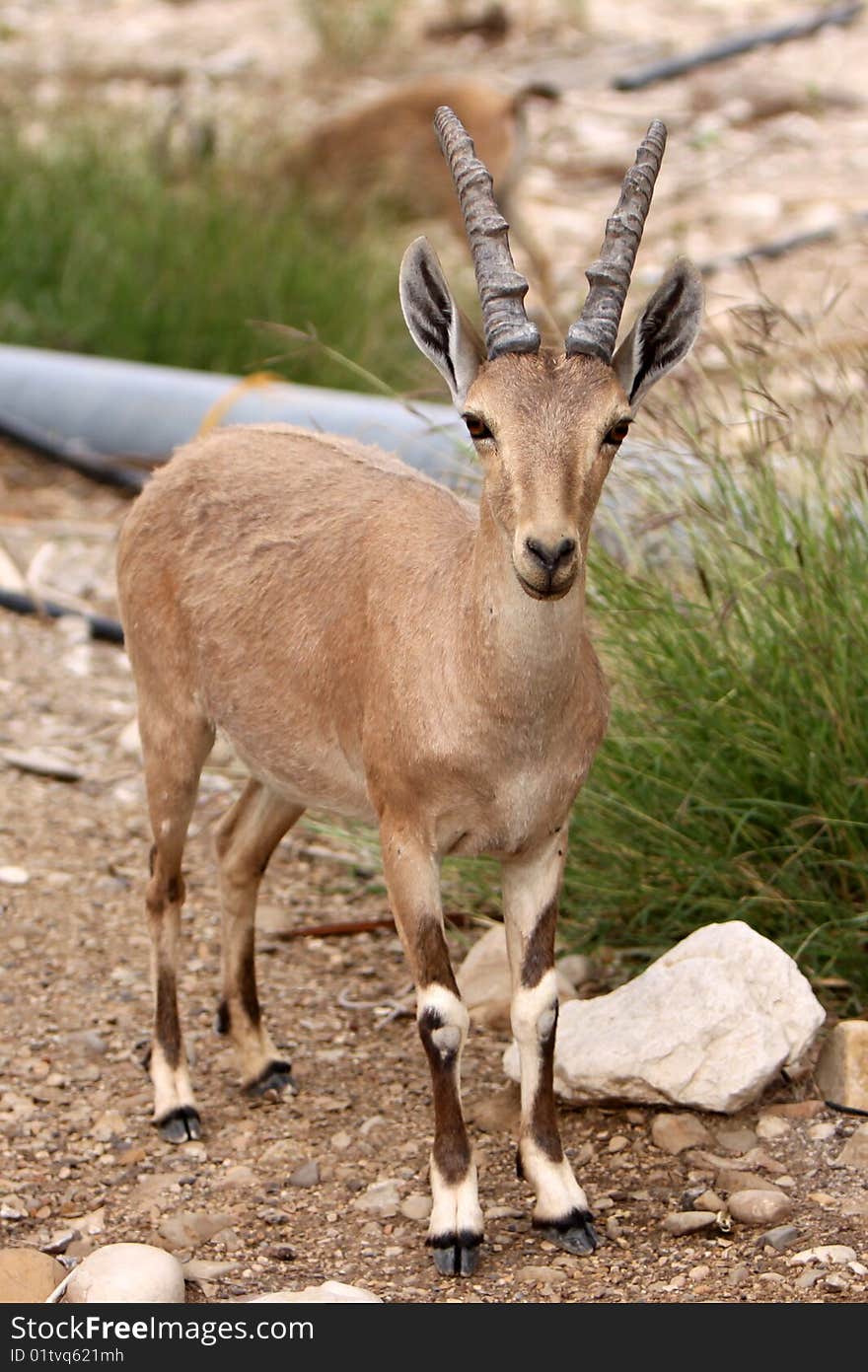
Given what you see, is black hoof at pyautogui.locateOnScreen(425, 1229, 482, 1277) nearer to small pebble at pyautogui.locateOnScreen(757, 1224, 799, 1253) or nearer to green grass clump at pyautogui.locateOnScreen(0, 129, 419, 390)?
small pebble at pyautogui.locateOnScreen(757, 1224, 799, 1253)

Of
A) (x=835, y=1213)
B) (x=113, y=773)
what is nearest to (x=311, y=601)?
(x=835, y=1213)

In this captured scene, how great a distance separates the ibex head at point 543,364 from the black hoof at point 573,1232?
1447 millimetres

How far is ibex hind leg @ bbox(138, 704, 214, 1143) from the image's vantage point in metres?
4.89

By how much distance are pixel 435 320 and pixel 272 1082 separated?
6.97 feet

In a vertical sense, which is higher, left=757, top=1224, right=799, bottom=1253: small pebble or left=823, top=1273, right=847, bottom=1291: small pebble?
left=823, top=1273, right=847, bottom=1291: small pebble

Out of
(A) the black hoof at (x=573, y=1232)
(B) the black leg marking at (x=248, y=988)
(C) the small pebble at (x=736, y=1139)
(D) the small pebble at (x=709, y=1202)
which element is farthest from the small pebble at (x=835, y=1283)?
(B) the black leg marking at (x=248, y=988)

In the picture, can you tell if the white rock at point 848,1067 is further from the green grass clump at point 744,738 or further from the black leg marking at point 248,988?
the black leg marking at point 248,988

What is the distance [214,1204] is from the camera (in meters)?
4.48

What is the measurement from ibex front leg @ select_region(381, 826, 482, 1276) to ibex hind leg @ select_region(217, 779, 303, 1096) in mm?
946

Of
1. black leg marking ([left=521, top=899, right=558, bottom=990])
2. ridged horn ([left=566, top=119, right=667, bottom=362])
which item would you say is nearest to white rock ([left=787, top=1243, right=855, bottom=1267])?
black leg marking ([left=521, top=899, right=558, bottom=990])

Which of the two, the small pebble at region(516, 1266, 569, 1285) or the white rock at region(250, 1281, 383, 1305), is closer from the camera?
the white rock at region(250, 1281, 383, 1305)

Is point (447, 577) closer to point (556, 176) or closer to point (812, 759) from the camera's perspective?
point (812, 759)

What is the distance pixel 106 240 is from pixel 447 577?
22.7 ft

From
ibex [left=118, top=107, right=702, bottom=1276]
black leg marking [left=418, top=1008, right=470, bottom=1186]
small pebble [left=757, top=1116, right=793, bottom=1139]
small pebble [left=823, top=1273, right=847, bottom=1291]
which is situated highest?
ibex [left=118, top=107, right=702, bottom=1276]
